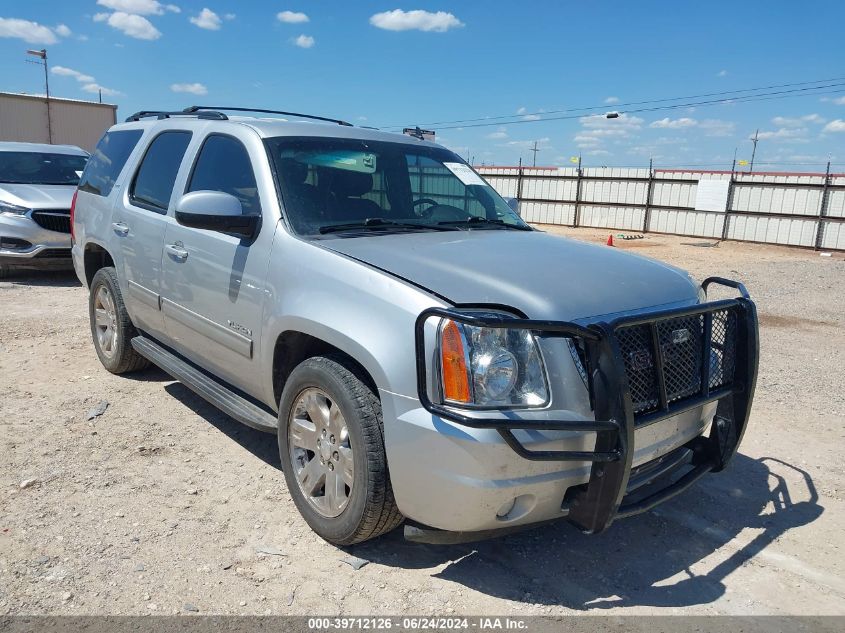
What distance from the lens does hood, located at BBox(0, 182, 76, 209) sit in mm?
9289

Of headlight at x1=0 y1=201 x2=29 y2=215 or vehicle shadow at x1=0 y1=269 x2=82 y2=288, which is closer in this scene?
headlight at x1=0 y1=201 x2=29 y2=215

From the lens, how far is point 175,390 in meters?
5.17

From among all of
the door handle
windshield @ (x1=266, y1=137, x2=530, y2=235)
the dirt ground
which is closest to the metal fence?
the dirt ground

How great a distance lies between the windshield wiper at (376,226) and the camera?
343 centimetres

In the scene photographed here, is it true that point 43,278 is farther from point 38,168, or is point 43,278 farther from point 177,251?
point 177,251

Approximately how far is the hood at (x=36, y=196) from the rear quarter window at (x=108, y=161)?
419 centimetres

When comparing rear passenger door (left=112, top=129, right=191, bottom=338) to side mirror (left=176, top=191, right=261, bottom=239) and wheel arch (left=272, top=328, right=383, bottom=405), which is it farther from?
wheel arch (left=272, top=328, right=383, bottom=405)

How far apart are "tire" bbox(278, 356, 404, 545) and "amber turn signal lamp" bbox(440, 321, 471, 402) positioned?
1.35 ft

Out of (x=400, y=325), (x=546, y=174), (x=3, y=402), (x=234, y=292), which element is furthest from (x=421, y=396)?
(x=546, y=174)

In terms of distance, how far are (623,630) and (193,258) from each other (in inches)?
115

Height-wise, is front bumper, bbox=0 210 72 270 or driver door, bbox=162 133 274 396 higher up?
driver door, bbox=162 133 274 396

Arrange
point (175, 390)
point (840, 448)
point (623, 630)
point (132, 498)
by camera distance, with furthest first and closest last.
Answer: point (175, 390) < point (840, 448) < point (132, 498) < point (623, 630)

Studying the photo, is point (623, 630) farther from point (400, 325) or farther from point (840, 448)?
point (840, 448)

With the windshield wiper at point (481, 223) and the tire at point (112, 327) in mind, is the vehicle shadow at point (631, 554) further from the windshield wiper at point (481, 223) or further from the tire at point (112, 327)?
the tire at point (112, 327)
